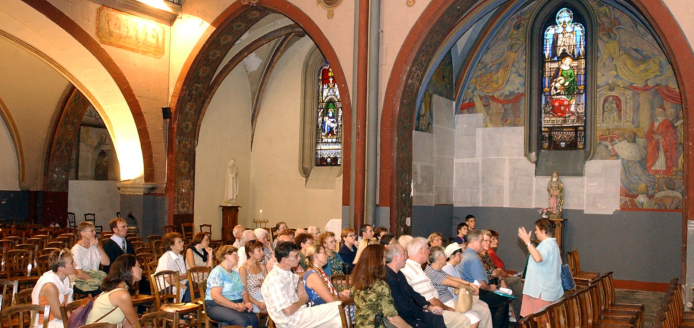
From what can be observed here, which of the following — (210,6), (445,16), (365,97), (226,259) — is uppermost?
(210,6)

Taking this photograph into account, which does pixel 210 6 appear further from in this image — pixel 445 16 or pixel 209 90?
pixel 445 16

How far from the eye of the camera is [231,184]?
54.0 feet

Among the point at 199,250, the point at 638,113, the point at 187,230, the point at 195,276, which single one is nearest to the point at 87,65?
the point at 187,230

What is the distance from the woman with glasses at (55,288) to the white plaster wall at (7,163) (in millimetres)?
13586

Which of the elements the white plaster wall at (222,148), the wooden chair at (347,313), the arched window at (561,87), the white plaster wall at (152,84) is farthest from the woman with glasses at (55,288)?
the white plaster wall at (222,148)

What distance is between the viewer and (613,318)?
6273 mm

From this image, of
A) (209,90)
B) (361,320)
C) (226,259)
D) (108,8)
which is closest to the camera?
(361,320)

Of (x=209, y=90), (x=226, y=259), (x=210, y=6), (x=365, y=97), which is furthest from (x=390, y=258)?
(x=209, y=90)

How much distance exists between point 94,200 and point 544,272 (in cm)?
1581

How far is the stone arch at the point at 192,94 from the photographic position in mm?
12703

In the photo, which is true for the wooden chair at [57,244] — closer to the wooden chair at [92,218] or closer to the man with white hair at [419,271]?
the man with white hair at [419,271]

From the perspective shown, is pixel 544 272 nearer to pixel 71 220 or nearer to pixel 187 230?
pixel 187 230

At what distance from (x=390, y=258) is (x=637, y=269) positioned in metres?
8.44

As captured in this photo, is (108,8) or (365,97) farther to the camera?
(108,8)
